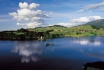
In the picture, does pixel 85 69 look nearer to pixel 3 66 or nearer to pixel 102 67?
pixel 102 67

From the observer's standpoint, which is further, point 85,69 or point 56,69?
point 56,69

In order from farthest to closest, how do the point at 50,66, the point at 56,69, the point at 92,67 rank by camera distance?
the point at 50,66 < the point at 56,69 < the point at 92,67

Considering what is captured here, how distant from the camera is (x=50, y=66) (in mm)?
58875

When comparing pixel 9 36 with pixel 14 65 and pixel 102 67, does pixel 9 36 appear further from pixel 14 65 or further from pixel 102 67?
pixel 102 67

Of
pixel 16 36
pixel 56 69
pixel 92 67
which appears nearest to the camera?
pixel 92 67

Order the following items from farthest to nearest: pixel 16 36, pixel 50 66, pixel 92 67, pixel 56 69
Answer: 1. pixel 16 36
2. pixel 50 66
3. pixel 56 69
4. pixel 92 67

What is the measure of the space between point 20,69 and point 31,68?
3739 millimetres

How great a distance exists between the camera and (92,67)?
149 ft

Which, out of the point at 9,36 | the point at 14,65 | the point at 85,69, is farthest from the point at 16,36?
the point at 85,69

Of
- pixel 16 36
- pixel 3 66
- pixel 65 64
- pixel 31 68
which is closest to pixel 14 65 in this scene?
pixel 3 66

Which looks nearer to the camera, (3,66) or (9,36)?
(3,66)

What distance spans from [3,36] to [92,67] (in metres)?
168

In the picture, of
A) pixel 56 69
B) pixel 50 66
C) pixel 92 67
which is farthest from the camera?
pixel 50 66

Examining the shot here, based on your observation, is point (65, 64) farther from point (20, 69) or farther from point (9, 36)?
point (9, 36)
